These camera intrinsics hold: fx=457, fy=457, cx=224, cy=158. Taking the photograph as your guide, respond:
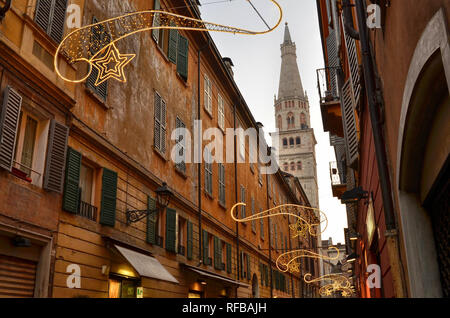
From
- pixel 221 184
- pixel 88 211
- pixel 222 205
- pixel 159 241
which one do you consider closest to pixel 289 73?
pixel 221 184

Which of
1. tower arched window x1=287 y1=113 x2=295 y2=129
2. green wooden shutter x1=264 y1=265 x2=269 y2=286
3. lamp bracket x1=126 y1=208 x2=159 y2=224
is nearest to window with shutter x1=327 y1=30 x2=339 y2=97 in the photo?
lamp bracket x1=126 y1=208 x2=159 y2=224

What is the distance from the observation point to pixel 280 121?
103 meters

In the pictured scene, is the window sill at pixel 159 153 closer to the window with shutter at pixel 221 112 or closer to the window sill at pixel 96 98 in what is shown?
the window sill at pixel 96 98

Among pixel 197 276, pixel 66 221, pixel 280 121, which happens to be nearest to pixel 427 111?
pixel 66 221

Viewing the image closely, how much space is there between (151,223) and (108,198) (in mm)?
2483

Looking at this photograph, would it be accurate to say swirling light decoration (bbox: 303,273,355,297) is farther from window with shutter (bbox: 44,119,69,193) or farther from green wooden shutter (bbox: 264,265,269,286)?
window with shutter (bbox: 44,119,69,193)

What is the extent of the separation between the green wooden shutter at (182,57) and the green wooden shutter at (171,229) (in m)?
5.40

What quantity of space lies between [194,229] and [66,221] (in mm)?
8025

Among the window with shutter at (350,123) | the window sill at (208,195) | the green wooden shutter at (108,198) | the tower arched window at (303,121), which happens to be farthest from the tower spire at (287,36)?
the green wooden shutter at (108,198)

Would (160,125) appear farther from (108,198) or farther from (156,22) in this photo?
(108,198)

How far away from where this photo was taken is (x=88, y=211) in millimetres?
10172

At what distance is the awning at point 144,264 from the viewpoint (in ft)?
33.6

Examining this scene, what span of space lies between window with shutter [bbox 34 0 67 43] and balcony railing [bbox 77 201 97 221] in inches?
Answer: 138
